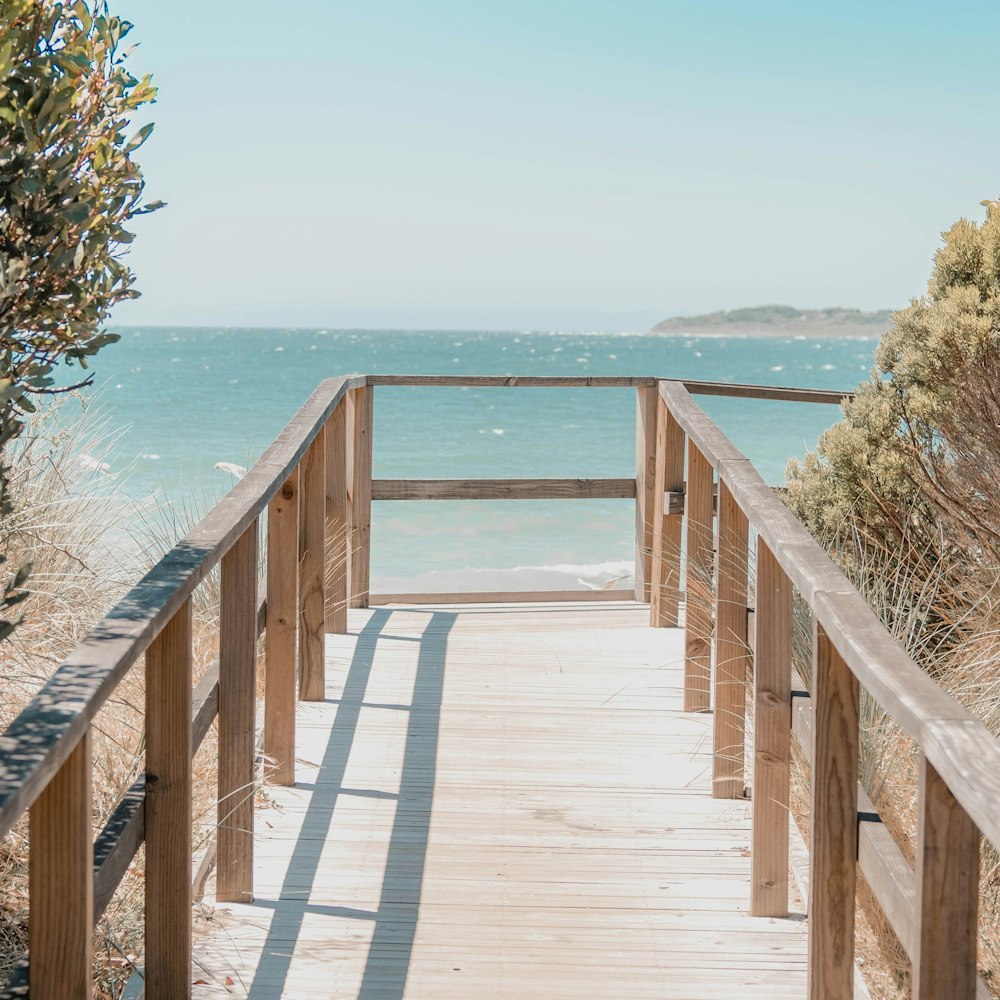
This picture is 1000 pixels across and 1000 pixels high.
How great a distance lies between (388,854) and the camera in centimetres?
301

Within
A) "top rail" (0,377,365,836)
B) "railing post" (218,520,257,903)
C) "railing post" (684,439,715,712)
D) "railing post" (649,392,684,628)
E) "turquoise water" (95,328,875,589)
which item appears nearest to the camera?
"top rail" (0,377,365,836)

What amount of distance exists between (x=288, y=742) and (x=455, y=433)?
2663 centimetres

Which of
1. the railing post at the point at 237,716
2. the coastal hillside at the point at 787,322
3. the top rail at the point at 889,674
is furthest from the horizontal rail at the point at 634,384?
the coastal hillside at the point at 787,322

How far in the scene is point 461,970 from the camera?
2467mm

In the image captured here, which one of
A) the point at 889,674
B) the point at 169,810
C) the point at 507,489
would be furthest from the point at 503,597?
the point at 889,674

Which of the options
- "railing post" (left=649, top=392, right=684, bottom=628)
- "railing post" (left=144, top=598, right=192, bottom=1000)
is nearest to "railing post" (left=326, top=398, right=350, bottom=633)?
"railing post" (left=649, top=392, right=684, bottom=628)

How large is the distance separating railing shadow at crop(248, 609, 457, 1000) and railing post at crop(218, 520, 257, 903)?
0.11m

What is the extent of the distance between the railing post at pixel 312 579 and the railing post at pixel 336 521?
636mm

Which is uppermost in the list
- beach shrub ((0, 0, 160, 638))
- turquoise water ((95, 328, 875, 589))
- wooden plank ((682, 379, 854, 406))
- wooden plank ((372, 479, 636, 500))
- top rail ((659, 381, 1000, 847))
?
beach shrub ((0, 0, 160, 638))

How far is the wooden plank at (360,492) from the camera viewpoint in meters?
5.49

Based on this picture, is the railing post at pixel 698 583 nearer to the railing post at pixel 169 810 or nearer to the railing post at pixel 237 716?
the railing post at pixel 237 716

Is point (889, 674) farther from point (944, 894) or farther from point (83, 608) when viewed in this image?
point (83, 608)

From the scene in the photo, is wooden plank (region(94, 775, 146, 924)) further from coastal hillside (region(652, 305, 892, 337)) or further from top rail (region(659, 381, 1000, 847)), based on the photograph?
coastal hillside (region(652, 305, 892, 337))

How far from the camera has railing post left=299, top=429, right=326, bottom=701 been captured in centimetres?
404
